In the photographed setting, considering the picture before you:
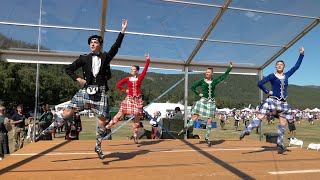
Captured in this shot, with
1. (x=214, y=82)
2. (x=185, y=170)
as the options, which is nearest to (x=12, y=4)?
(x=214, y=82)

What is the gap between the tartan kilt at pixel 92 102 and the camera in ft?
17.9

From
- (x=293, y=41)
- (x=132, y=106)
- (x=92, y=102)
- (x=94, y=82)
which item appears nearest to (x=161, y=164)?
(x=92, y=102)

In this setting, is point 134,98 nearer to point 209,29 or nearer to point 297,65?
point 209,29

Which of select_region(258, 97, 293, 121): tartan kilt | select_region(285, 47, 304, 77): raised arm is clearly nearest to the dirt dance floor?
select_region(258, 97, 293, 121): tartan kilt

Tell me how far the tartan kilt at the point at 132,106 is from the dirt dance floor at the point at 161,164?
1.24 metres

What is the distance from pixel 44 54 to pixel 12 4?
1906 millimetres

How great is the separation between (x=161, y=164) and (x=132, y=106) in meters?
2.93

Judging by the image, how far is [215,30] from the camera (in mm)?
9930

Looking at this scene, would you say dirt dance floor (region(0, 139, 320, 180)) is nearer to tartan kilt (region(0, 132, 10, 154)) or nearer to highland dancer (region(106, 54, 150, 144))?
highland dancer (region(106, 54, 150, 144))

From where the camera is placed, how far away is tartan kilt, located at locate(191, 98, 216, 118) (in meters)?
8.61

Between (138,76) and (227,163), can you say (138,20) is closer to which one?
(138,76)

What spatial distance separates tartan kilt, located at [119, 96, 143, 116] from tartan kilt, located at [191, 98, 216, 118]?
1.57 m

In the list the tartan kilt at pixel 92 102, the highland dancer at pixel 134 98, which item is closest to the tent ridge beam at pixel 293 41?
the highland dancer at pixel 134 98

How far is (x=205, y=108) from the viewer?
341 inches
